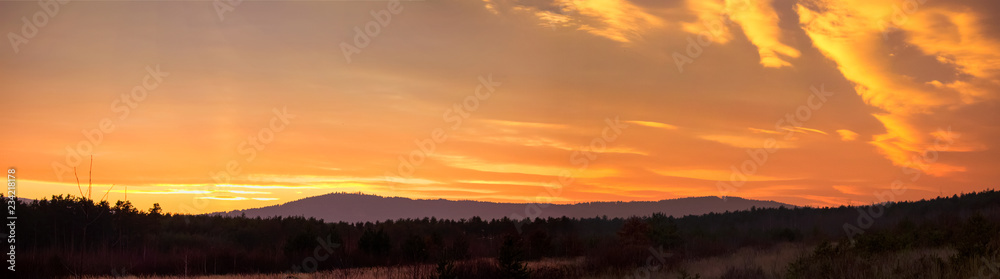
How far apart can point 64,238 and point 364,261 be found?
20.1 m

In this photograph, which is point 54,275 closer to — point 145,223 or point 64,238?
point 64,238

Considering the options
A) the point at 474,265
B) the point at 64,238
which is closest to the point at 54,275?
the point at 474,265

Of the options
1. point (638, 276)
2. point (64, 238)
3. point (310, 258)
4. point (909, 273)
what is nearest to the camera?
point (909, 273)

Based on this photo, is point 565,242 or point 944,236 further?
point 565,242

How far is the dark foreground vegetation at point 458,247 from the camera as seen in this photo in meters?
18.6

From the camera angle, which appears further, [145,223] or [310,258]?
[145,223]

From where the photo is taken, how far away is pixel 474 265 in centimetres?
2500

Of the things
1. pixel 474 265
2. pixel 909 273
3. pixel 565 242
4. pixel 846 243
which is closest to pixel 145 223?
pixel 565 242

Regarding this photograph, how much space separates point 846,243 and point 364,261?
81.5 ft

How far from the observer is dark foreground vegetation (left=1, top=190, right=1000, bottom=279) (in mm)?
18625

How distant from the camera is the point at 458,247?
3469cm

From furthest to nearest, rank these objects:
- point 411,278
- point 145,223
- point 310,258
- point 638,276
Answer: point 145,223
point 310,258
point 638,276
point 411,278

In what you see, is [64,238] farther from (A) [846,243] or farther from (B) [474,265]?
(A) [846,243]

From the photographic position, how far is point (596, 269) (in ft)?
92.5
